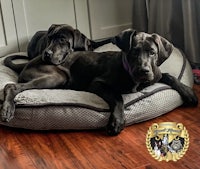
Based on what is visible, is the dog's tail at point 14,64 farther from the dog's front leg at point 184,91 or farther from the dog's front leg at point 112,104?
the dog's front leg at point 184,91

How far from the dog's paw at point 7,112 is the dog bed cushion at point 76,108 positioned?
4 cm

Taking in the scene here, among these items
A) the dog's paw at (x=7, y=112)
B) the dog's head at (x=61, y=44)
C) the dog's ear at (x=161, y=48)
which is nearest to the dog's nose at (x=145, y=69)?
the dog's ear at (x=161, y=48)

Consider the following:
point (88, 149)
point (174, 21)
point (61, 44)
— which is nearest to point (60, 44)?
point (61, 44)

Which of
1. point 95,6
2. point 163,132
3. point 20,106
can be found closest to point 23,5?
point 95,6

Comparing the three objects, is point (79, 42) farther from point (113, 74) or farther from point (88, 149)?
point (88, 149)

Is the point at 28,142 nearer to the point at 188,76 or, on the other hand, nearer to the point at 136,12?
the point at 188,76

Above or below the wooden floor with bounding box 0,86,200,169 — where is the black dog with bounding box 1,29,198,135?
above

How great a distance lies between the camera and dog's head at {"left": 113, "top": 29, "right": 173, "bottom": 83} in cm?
205

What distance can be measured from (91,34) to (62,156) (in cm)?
165

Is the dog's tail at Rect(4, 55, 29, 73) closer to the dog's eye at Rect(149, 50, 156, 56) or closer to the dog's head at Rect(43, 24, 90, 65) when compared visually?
the dog's head at Rect(43, 24, 90, 65)

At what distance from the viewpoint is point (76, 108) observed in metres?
2.07

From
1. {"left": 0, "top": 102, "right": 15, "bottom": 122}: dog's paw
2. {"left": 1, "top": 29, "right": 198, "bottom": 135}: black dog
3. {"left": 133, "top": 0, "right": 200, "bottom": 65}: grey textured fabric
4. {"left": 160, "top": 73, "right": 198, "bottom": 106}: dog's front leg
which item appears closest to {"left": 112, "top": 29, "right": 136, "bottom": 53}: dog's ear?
{"left": 1, "top": 29, "right": 198, "bottom": 135}: black dog

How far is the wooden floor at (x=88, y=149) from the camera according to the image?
177 cm

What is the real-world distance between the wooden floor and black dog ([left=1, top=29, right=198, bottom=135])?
0.10 metres
